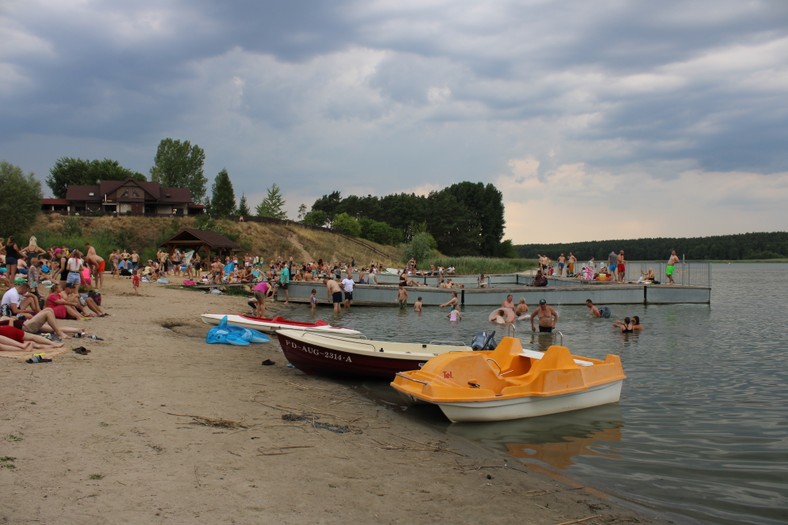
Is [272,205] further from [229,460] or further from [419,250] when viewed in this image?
[229,460]

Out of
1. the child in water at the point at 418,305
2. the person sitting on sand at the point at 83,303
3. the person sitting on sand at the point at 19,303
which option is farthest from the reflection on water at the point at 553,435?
the child in water at the point at 418,305

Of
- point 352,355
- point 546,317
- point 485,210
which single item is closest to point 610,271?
point 546,317

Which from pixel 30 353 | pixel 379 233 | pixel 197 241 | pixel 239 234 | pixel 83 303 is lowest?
pixel 30 353

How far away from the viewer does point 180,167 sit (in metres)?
109

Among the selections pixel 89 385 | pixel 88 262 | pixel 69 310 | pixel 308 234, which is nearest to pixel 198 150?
pixel 308 234

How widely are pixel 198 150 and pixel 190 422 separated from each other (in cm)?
10982

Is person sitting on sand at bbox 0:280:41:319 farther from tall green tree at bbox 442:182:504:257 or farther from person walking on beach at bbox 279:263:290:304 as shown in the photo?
tall green tree at bbox 442:182:504:257

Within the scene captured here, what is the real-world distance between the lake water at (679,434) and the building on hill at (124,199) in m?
76.4

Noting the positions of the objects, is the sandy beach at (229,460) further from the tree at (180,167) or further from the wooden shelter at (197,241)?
the tree at (180,167)

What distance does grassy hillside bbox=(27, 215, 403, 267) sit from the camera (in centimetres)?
6500

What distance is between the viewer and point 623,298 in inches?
1389

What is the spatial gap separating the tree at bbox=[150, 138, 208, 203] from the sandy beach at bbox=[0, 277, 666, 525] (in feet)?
342

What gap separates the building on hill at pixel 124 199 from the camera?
277ft

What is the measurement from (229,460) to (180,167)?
10997 centimetres
